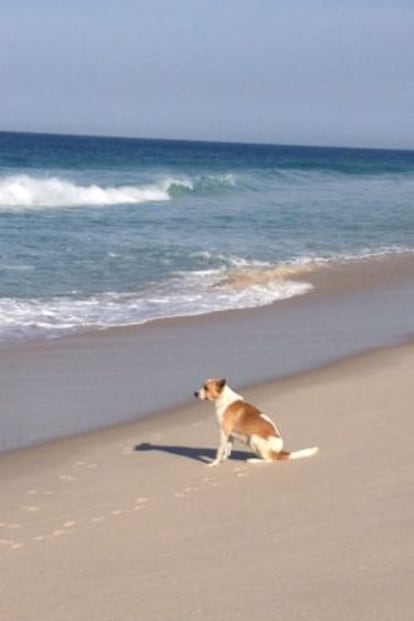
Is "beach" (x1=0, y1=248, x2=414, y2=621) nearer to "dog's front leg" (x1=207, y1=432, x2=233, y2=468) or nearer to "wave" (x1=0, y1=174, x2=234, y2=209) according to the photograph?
"dog's front leg" (x1=207, y1=432, x2=233, y2=468)

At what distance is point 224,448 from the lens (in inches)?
313

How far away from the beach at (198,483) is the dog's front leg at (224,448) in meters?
0.06

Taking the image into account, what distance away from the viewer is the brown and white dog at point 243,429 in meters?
7.73

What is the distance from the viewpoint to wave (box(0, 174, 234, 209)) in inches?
1401

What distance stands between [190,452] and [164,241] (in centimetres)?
1469

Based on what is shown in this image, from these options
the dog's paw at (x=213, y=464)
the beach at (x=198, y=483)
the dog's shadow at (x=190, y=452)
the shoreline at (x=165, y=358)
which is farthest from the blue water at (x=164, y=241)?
the dog's paw at (x=213, y=464)

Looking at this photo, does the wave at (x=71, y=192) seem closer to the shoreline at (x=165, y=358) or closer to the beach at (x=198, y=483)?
the shoreline at (x=165, y=358)

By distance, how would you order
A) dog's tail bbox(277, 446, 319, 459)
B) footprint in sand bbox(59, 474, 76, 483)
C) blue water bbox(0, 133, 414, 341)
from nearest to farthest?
footprint in sand bbox(59, 474, 76, 483) < dog's tail bbox(277, 446, 319, 459) < blue water bbox(0, 133, 414, 341)

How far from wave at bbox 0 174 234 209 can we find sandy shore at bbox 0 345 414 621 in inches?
968

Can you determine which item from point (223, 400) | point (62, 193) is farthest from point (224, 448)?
point (62, 193)

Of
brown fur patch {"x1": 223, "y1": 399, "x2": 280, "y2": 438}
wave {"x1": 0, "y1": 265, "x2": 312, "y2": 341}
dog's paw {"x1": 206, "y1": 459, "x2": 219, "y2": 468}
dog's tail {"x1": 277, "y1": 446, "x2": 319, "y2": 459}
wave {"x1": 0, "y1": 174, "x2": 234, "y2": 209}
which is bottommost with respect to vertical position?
wave {"x1": 0, "y1": 174, "x2": 234, "y2": 209}

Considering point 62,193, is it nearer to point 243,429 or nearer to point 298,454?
point 243,429

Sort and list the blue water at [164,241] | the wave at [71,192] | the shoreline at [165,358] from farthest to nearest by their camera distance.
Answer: the wave at [71,192] → the blue water at [164,241] → the shoreline at [165,358]

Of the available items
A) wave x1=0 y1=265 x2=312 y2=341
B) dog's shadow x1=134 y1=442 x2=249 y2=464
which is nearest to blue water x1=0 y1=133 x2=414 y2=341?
wave x1=0 y1=265 x2=312 y2=341
